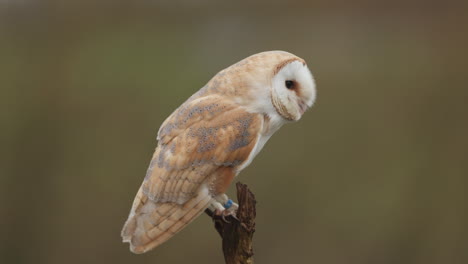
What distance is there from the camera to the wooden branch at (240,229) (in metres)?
1.59

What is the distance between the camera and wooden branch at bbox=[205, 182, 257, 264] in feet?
5.21

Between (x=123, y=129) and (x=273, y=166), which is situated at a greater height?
(x=123, y=129)

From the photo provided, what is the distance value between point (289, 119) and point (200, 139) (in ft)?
0.79

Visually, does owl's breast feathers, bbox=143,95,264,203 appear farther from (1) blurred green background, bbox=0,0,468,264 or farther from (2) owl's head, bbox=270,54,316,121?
(1) blurred green background, bbox=0,0,468,264

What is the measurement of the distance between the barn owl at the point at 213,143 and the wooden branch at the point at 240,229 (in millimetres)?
57

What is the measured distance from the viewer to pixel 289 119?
1589 mm

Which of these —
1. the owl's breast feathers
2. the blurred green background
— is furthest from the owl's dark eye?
the blurred green background

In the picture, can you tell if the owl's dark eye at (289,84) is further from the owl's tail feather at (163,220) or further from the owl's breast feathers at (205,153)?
the owl's tail feather at (163,220)

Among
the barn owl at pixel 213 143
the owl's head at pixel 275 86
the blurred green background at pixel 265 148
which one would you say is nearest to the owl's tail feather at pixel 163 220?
the barn owl at pixel 213 143

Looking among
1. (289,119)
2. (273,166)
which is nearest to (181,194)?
(289,119)

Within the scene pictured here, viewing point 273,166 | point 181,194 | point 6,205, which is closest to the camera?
point 181,194

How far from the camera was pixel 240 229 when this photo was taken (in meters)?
1.63

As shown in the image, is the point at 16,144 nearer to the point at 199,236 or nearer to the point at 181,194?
the point at 199,236

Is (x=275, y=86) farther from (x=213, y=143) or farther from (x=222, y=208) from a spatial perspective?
(x=222, y=208)
